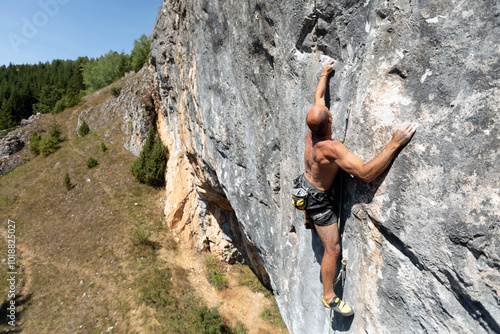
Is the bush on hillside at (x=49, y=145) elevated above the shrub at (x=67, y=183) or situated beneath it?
elevated above

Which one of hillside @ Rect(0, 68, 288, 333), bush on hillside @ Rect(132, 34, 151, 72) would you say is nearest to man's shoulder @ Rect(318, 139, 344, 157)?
hillside @ Rect(0, 68, 288, 333)

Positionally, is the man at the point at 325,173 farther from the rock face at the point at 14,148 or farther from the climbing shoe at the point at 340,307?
the rock face at the point at 14,148

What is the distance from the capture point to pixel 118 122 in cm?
2223

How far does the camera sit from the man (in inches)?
117

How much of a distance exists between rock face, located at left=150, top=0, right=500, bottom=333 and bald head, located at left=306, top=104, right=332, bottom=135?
0.31 m

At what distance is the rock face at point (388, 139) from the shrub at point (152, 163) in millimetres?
10729

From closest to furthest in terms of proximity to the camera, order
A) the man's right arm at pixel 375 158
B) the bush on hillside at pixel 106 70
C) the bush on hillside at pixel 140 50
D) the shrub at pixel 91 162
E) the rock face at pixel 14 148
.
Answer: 1. the man's right arm at pixel 375 158
2. the shrub at pixel 91 162
3. the rock face at pixel 14 148
4. the bush on hillside at pixel 140 50
5. the bush on hillside at pixel 106 70

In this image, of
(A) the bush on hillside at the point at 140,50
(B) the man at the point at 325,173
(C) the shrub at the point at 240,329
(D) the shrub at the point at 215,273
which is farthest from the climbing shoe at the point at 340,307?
(A) the bush on hillside at the point at 140,50

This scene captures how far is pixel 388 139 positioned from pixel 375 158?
0.25m

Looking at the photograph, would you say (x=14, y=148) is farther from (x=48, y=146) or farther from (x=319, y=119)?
(x=319, y=119)

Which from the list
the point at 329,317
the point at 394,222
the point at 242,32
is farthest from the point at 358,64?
the point at 329,317

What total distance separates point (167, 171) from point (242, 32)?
1150 cm

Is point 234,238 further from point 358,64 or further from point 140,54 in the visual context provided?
point 140,54

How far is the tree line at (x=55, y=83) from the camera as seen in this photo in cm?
3266
